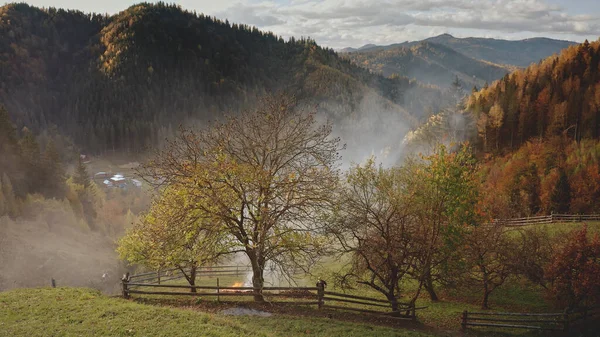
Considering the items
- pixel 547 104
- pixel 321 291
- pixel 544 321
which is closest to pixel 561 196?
pixel 547 104

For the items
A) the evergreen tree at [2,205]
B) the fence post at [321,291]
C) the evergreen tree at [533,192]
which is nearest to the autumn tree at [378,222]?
the fence post at [321,291]

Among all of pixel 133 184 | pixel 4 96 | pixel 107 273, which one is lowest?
pixel 107 273

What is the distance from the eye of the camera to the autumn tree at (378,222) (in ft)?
67.5

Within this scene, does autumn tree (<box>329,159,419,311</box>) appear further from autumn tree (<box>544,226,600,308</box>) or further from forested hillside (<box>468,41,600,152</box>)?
forested hillside (<box>468,41,600,152</box>)

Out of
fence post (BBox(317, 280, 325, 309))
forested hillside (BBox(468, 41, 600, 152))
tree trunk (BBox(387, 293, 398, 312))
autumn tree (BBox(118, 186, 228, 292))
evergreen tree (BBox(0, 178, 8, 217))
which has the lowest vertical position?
evergreen tree (BBox(0, 178, 8, 217))

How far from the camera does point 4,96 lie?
7815 inches

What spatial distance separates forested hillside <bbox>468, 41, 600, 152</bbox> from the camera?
6686cm

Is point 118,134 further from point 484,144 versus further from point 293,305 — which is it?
point 293,305

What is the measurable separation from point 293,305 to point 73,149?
17232 cm

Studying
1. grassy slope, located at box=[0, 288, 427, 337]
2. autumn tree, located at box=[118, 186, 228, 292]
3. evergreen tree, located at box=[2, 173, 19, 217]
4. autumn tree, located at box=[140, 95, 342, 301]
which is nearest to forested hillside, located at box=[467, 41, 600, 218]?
autumn tree, located at box=[140, 95, 342, 301]

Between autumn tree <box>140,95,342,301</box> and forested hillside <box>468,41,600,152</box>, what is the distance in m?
62.6

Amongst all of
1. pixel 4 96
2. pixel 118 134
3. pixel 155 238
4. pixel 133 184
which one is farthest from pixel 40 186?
pixel 4 96

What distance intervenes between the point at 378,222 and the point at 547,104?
67.9m

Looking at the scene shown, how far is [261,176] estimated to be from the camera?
19.7m
